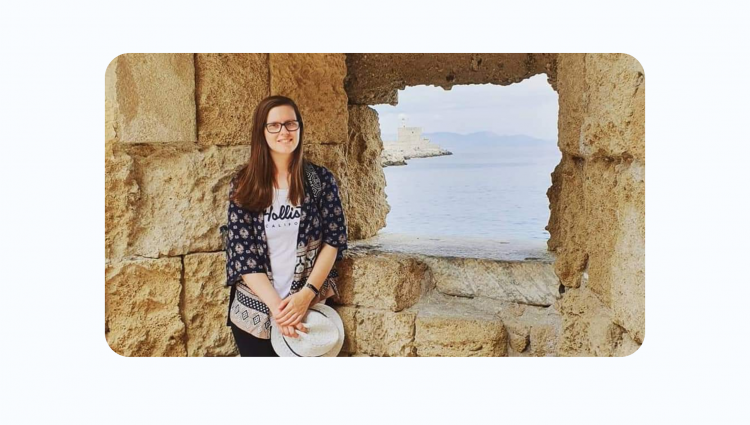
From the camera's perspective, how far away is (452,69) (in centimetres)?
353

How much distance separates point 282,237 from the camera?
122 inches

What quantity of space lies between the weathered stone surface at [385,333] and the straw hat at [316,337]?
125 millimetres

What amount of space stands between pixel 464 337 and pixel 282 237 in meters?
0.88

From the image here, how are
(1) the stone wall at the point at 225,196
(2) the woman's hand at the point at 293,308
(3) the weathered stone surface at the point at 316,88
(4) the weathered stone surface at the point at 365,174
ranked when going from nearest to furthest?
1. (1) the stone wall at the point at 225,196
2. (2) the woman's hand at the point at 293,308
3. (3) the weathered stone surface at the point at 316,88
4. (4) the weathered stone surface at the point at 365,174

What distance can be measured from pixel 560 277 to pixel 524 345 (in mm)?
335

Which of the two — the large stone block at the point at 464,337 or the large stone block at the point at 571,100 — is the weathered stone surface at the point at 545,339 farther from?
the large stone block at the point at 571,100

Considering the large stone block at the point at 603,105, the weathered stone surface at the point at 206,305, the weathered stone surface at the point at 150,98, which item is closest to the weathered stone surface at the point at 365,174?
the weathered stone surface at the point at 206,305

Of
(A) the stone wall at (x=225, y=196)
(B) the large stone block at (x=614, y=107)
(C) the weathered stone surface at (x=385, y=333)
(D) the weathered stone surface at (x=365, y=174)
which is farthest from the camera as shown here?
(D) the weathered stone surface at (x=365, y=174)

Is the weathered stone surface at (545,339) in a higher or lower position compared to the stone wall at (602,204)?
lower

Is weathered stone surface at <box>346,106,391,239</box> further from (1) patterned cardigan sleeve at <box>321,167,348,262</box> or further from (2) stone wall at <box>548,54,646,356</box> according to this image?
(2) stone wall at <box>548,54,646,356</box>

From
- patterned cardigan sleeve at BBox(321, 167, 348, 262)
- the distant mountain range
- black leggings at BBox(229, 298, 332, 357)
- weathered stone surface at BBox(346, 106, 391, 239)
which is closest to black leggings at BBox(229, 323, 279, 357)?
black leggings at BBox(229, 298, 332, 357)

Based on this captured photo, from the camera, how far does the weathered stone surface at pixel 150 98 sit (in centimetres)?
303

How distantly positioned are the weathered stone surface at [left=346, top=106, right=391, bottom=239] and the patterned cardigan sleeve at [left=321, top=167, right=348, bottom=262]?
16.2 inches

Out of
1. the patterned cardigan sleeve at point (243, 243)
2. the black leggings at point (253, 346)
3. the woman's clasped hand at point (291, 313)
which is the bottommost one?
the black leggings at point (253, 346)
